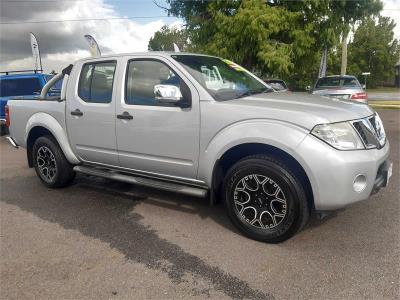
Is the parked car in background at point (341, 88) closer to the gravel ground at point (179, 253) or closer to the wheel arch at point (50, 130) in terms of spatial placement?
the gravel ground at point (179, 253)

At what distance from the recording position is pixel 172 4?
48.9ft

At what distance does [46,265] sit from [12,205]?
2.02 meters

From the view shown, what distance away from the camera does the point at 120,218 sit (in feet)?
14.1

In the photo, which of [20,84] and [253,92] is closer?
[253,92]

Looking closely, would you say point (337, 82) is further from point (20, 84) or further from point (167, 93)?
point (20, 84)

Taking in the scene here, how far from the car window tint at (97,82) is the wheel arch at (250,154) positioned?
1611 mm

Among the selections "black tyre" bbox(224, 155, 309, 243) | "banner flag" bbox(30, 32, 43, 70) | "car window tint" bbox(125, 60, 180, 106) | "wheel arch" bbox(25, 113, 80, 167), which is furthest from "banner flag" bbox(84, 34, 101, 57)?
"black tyre" bbox(224, 155, 309, 243)

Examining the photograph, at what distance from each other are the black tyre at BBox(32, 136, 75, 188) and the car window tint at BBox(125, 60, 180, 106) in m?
1.56

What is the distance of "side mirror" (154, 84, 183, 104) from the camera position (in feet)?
12.2

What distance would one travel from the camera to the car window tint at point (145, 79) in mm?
4102

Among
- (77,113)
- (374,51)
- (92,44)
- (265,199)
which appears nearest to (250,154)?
(265,199)

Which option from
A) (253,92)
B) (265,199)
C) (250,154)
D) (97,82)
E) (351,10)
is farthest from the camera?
(351,10)

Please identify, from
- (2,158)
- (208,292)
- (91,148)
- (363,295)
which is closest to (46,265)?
(208,292)

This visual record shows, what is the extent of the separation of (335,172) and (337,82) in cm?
951
